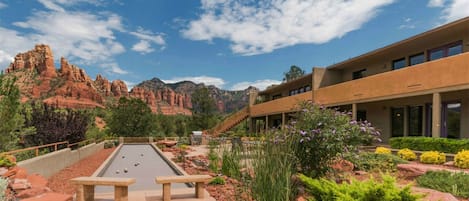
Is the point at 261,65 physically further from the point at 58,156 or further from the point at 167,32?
the point at 58,156

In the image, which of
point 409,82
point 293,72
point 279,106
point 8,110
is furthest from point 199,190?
point 293,72

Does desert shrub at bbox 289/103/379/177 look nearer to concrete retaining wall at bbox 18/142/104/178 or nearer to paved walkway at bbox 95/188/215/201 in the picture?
paved walkway at bbox 95/188/215/201

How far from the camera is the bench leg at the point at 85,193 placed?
15.5 feet

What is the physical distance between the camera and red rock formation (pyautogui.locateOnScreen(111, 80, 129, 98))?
3063 inches

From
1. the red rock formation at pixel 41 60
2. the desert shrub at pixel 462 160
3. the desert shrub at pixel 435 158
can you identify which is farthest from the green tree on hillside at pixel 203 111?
the red rock formation at pixel 41 60

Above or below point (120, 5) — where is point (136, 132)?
below

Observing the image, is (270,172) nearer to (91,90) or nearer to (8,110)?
(8,110)

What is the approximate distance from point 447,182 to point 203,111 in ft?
86.4

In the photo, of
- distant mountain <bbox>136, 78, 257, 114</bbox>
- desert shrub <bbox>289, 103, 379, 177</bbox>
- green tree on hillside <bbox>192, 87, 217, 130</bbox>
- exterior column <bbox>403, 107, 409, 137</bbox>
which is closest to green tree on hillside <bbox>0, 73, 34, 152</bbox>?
desert shrub <bbox>289, 103, 379, 177</bbox>

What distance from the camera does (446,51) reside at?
12.4 m

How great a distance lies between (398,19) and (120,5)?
1609 cm

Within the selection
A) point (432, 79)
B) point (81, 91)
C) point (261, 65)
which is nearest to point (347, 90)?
point (432, 79)

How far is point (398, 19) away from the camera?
17641 millimetres

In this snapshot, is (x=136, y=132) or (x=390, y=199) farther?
(x=136, y=132)
